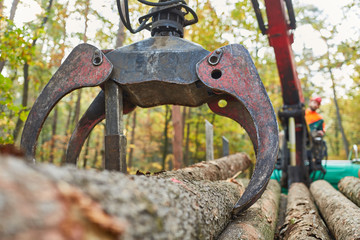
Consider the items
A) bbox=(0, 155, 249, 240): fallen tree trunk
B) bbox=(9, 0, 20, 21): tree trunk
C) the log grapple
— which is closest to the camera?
bbox=(0, 155, 249, 240): fallen tree trunk

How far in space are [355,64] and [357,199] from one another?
11269 millimetres

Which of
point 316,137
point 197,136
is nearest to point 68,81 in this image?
point 316,137

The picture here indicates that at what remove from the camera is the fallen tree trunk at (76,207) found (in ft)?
1.83

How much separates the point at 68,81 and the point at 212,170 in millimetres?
1825

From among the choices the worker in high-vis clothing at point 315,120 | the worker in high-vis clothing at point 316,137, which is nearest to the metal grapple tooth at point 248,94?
the worker in high-vis clothing at point 316,137

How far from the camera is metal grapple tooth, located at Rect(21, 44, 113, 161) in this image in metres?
2.12

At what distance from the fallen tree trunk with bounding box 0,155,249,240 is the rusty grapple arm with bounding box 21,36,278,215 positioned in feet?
3.39

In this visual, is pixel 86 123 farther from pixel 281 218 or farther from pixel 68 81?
pixel 281 218

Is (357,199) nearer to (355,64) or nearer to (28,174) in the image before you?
(28,174)

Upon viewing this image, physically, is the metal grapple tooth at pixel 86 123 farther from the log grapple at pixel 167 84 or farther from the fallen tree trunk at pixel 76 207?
the fallen tree trunk at pixel 76 207

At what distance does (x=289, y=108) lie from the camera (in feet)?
18.7

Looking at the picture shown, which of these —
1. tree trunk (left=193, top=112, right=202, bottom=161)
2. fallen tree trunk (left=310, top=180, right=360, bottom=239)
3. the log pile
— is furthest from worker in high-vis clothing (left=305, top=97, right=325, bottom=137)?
tree trunk (left=193, top=112, right=202, bottom=161)

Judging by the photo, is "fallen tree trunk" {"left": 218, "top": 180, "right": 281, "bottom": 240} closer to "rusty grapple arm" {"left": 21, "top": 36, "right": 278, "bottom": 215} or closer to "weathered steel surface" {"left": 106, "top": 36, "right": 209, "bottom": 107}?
"rusty grapple arm" {"left": 21, "top": 36, "right": 278, "bottom": 215}

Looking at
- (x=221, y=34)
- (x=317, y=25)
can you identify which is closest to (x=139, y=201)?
(x=221, y=34)
